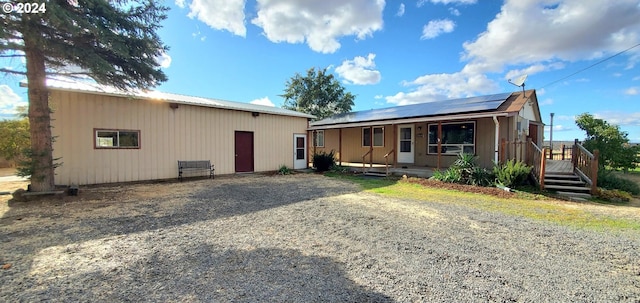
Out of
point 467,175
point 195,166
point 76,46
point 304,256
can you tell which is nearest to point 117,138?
point 195,166

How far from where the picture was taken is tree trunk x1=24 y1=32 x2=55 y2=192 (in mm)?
6438

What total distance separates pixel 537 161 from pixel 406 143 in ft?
17.6

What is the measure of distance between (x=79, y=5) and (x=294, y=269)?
742 centimetres

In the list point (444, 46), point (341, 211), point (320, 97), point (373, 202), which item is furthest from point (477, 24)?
point (320, 97)

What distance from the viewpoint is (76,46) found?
6176mm

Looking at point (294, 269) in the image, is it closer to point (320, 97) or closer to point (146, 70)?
point (146, 70)

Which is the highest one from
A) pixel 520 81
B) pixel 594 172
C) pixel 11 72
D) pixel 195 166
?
pixel 520 81

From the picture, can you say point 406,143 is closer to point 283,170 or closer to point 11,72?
point 283,170

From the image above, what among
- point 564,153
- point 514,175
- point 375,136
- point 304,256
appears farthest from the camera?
point 564,153

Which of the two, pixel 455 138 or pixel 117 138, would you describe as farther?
pixel 455 138

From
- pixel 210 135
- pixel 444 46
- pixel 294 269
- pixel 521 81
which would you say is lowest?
pixel 294 269

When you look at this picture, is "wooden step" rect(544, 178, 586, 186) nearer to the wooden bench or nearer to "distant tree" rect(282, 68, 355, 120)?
the wooden bench

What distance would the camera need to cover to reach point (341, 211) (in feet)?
18.8

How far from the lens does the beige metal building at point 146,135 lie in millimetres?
8266
